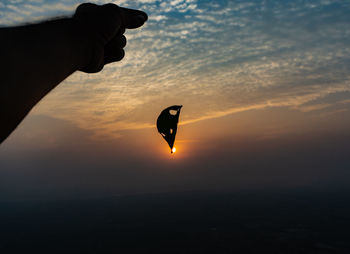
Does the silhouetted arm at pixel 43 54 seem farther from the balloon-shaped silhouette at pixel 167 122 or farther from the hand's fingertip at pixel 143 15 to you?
the balloon-shaped silhouette at pixel 167 122

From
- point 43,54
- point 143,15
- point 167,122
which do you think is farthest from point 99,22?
point 167,122

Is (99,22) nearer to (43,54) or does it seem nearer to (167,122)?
(43,54)

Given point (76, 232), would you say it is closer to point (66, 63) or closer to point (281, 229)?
point (281, 229)

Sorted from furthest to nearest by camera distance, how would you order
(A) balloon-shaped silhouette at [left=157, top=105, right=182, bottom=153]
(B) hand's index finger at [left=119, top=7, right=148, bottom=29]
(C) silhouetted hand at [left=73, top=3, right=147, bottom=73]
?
(A) balloon-shaped silhouette at [left=157, top=105, right=182, bottom=153] → (B) hand's index finger at [left=119, top=7, right=148, bottom=29] → (C) silhouetted hand at [left=73, top=3, right=147, bottom=73]

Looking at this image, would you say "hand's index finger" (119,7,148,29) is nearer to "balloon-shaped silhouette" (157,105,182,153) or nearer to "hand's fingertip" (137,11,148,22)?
"hand's fingertip" (137,11,148,22)

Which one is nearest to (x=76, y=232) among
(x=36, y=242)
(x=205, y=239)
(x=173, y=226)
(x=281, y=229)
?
(x=36, y=242)

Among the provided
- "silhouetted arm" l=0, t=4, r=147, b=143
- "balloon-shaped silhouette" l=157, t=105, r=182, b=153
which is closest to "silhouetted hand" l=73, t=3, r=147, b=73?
"silhouetted arm" l=0, t=4, r=147, b=143
